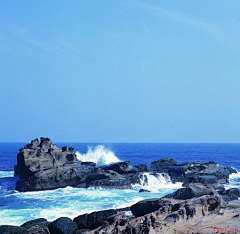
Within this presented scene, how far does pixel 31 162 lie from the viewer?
4278cm

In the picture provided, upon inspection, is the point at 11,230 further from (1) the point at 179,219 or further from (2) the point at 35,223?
(1) the point at 179,219

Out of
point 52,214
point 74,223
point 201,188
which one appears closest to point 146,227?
point 74,223

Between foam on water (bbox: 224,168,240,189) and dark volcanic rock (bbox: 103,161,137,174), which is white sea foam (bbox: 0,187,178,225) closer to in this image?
dark volcanic rock (bbox: 103,161,137,174)

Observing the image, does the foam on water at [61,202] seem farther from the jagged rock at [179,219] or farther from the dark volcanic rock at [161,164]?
the dark volcanic rock at [161,164]

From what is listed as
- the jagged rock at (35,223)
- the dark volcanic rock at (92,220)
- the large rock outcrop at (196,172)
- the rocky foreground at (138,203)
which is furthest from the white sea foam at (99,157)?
the dark volcanic rock at (92,220)

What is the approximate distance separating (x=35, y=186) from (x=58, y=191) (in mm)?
2873

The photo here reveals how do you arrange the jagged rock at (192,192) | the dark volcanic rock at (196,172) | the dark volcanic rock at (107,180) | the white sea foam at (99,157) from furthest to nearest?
the white sea foam at (99,157)
the dark volcanic rock at (196,172)
the dark volcanic rock at (107,180)
the jagged rock at (192,192)

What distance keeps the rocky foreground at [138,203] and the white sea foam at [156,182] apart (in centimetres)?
39

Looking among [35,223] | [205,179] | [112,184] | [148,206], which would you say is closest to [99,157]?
[112,184]

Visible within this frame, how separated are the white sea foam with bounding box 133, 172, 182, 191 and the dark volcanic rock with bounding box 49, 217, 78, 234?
824 inches

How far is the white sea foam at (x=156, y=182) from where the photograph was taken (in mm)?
43912

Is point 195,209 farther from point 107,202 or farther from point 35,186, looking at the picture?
point 35,186

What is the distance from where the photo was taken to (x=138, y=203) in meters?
22.5

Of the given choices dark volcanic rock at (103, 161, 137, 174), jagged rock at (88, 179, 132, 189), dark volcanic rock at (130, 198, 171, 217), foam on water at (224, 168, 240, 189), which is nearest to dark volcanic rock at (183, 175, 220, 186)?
foam on water at (224, 168, 240, 189)
